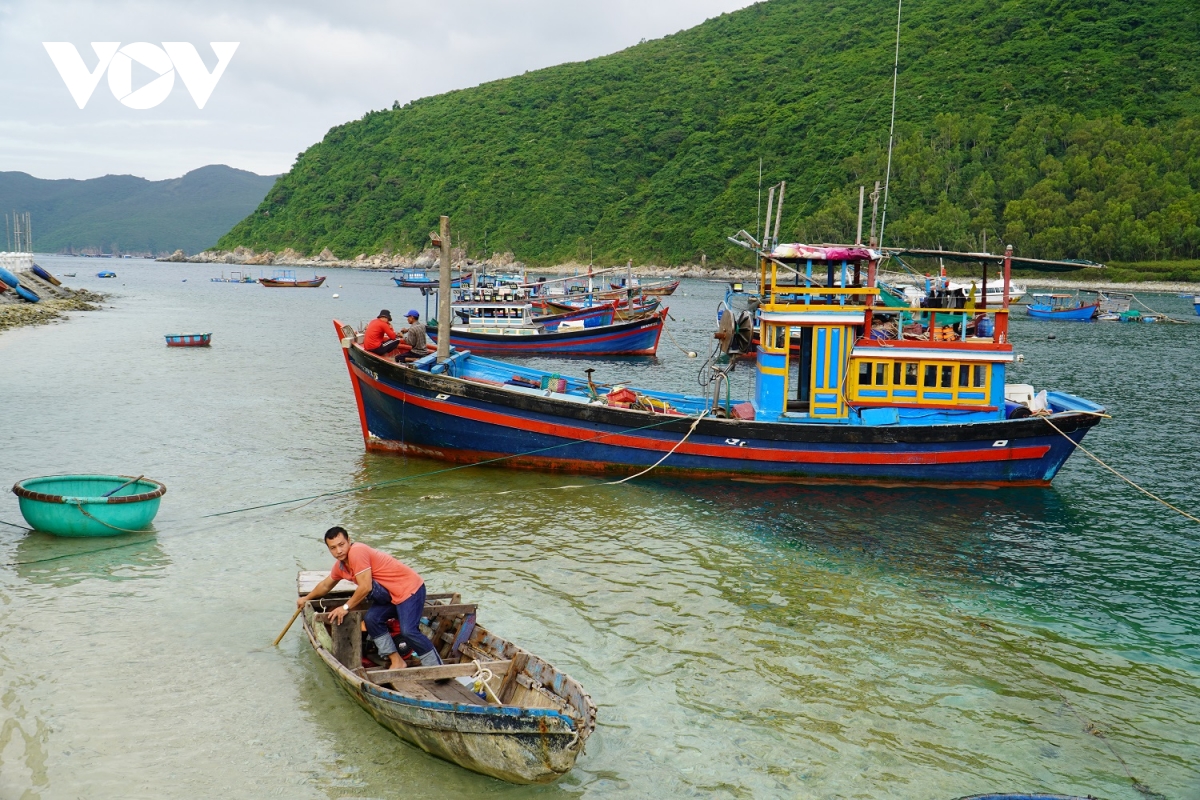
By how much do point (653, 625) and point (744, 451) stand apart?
23.7 ft

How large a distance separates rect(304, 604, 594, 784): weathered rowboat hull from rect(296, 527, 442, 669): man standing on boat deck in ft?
2.47

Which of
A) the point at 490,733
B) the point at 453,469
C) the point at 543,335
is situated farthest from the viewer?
the point at 543,335

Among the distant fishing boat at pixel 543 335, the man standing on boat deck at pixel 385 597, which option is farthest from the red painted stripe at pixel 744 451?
the distant fishing boat at pixel 543 335

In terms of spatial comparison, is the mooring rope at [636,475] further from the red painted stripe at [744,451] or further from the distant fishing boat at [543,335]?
the distant fishing boat at [543,335]

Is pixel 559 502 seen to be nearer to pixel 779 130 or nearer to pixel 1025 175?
Answer: pixel 1025 175

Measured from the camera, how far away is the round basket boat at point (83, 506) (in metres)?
12.8

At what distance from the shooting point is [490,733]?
699 centimetres

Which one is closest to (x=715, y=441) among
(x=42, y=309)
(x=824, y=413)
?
(x=824, y=413)

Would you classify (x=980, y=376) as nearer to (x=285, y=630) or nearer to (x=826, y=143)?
(x=285, y=630)

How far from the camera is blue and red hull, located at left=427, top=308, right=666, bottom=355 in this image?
135ft

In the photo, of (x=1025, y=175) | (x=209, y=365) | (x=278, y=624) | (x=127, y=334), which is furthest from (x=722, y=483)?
(x=1025, y=175)

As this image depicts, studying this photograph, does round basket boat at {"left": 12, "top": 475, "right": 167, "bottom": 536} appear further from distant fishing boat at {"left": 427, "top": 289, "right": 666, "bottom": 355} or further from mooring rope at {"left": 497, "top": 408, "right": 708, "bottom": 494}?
distant fishing boat at {"left": 427, "top": 289, "right": 666, "bottom": 355}

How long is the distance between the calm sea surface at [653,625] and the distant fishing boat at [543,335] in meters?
19.2

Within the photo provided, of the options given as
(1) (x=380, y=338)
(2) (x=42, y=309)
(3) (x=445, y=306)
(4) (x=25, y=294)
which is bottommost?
(2) (x=42, y=309)
